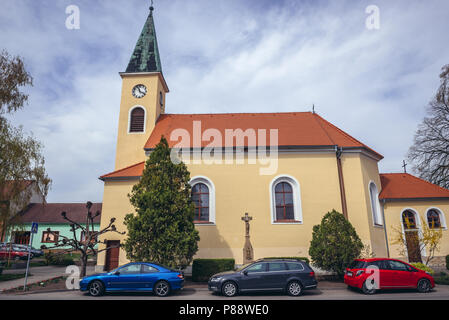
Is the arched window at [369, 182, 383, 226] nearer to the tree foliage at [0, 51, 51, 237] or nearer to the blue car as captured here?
the blue car

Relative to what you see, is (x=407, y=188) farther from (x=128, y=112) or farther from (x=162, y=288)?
(x=128, y=112)

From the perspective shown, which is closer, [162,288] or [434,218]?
[162,288]

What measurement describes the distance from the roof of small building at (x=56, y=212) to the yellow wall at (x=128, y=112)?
20.1 meters

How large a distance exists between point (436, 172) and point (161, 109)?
23528 mm

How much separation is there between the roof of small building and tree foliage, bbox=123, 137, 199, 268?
27098 mm

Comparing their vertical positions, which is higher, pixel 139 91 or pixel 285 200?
pixel 139 91

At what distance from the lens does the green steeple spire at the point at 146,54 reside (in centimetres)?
2334

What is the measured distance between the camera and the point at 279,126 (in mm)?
20547

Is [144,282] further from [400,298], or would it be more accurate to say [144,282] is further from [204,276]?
[400,298]

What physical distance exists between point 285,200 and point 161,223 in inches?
320

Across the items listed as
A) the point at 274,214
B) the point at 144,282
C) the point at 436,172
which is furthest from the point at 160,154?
the point at 436,172

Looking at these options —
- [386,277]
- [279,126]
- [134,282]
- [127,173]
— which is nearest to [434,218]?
[386,277]

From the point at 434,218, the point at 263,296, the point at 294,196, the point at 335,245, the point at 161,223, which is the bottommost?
the point at 263,296

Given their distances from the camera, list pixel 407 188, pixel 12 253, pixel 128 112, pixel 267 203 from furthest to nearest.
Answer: pixel 12 253 < pixel 128 112 < pixel 407 188 < pixel 267 203
